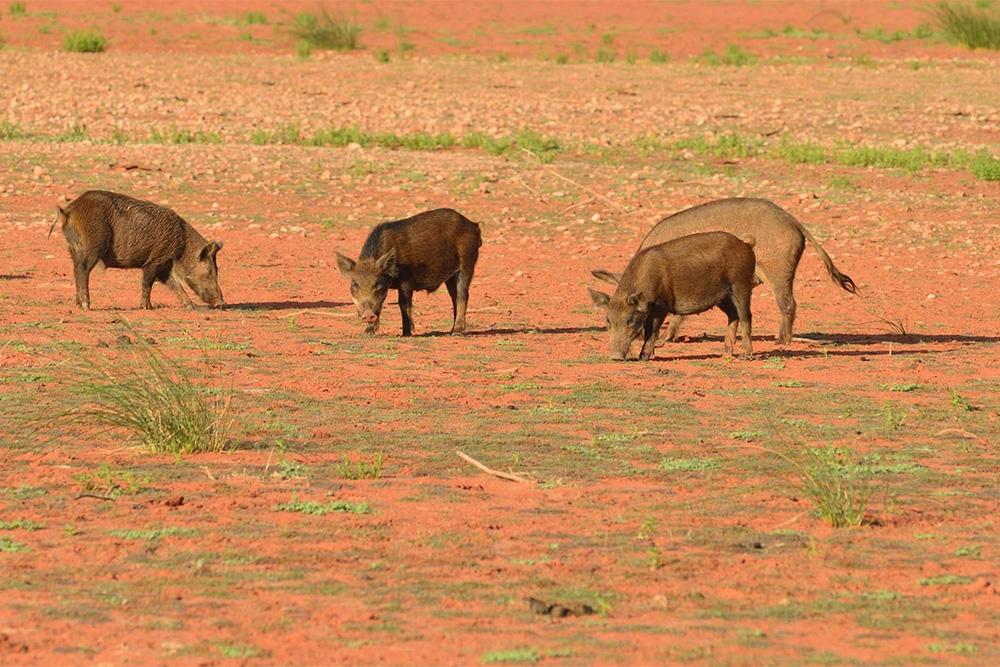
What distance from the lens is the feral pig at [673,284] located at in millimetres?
13758

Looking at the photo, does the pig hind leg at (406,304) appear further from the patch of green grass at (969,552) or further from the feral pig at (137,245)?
the patch of green grass at (969,552)

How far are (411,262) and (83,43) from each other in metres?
29.3

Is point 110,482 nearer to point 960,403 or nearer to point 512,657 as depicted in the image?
point 512,657

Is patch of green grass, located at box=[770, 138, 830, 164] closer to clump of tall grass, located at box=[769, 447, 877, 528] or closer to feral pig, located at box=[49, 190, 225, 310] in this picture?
feral pig, located at box=[49, 190, 225, 310]

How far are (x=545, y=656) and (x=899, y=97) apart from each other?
27601 millimetres

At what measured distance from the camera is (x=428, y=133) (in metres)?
28.4

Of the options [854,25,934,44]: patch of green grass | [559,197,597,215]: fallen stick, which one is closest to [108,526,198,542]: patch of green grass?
[559,197,597,215]: fallen stick

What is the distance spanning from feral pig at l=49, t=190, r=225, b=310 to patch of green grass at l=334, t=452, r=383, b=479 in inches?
268

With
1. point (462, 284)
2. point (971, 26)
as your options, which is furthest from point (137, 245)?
point (971, 26)

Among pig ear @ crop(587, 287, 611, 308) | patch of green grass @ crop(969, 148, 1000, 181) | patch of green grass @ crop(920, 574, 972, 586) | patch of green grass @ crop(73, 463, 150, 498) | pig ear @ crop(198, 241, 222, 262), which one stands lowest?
patch of green grass @ crop(969, 148, 1000, 181)

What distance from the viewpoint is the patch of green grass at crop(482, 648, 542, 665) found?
6602 mm

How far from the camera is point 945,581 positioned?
781 centimetres

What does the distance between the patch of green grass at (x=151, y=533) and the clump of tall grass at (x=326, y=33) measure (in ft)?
117

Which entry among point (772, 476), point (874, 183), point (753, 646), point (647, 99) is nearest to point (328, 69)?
point (647, 99)
